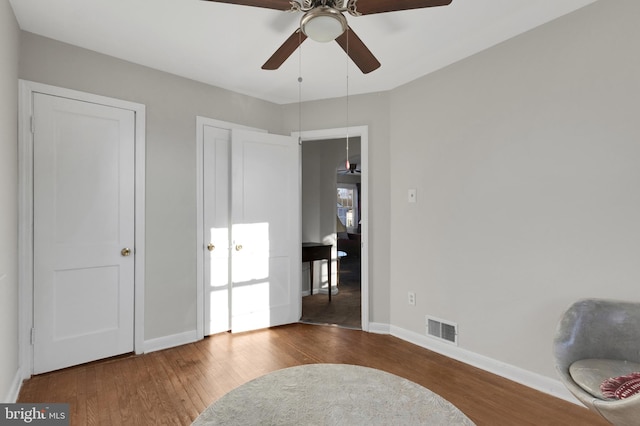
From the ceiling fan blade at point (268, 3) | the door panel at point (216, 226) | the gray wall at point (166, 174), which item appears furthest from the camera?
the door panel at point (216, 226)

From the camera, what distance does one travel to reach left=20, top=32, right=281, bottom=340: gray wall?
2.74 metres

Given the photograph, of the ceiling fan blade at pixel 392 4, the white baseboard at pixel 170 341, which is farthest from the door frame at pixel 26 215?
the ceiling fan blade at pixel 392 4

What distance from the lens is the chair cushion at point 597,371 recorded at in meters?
1.53

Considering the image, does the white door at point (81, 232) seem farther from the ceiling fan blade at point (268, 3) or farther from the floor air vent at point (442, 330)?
the floor air vent at point (442, 330)

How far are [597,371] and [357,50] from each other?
2.12 metres

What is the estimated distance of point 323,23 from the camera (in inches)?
57.9

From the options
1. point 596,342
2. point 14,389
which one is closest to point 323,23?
point 596,342

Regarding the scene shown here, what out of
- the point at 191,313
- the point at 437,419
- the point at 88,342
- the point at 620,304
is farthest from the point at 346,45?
the point at 88,342

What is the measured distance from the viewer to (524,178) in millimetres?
2320

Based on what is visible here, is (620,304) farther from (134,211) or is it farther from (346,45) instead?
(134,211)

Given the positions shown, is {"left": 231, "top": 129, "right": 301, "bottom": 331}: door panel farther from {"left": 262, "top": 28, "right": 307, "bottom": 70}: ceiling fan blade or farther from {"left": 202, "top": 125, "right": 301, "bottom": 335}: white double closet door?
{"left": 262, "top": 28, "right": 307, "bottom": 70}: ceiling fan blade

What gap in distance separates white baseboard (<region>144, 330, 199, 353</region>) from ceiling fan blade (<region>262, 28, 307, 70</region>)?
2.47m

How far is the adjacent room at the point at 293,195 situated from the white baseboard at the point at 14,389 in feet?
0.08

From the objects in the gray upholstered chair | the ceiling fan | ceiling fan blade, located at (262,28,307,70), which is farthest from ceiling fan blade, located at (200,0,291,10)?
the gray upholstered chair
